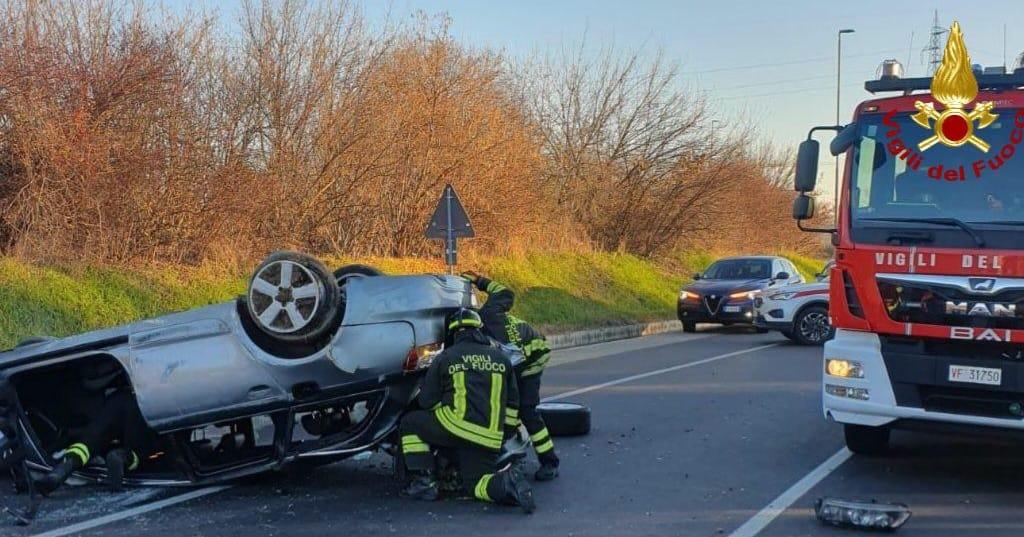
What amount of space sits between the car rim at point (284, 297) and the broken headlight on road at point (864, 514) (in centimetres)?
321

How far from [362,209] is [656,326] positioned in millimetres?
6907

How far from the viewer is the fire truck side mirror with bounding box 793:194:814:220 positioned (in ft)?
23.2

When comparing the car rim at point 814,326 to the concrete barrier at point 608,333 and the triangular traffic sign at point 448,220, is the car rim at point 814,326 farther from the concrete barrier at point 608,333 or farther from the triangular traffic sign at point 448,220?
the triangular traffic sign at point 448,220

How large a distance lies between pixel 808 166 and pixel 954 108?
3.42 feet

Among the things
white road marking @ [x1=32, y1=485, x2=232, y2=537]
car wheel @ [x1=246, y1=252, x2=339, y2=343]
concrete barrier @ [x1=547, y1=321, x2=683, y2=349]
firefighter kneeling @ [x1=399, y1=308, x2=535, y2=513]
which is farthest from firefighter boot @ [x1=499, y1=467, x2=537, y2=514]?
concrete barrier @ [x1=547, y1=321, x2=683, y2=349]

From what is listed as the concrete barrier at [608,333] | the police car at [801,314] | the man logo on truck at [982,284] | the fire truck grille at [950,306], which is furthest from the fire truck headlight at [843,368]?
the concrete barrier at [608,333]

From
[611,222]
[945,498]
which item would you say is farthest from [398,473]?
[611,222]

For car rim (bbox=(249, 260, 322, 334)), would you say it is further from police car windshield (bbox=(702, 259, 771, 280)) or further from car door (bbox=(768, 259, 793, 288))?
police car windshield (bbox=(702, 259, 771, 280))

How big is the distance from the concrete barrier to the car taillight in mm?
10695

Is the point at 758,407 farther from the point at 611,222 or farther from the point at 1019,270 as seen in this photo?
the point at 611,222

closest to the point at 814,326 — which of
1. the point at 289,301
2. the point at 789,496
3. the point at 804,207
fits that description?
the point at 804,207

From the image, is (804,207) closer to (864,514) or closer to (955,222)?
(955,222)

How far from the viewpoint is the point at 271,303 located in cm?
570

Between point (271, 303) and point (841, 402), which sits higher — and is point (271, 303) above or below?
above
